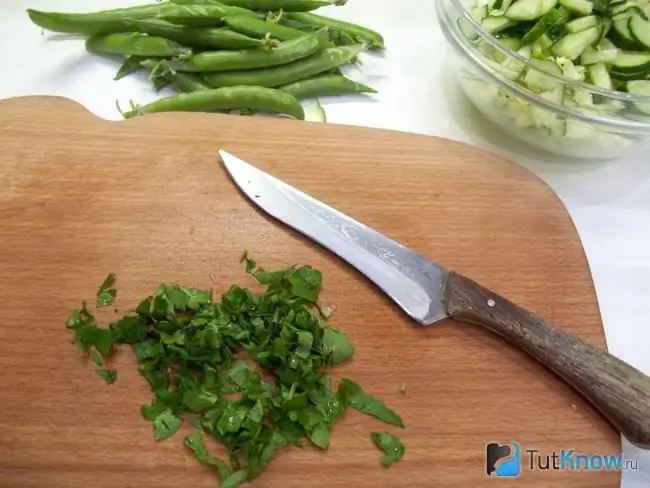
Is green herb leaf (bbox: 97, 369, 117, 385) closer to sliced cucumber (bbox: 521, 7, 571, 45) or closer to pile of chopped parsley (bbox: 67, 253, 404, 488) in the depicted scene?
pile of chopped parsley (bbox: 67, 253, 404, 488)

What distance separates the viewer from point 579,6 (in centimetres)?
146

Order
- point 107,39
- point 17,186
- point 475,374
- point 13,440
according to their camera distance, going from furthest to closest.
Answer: point 107,39 → point 17,186 → point 475,374 → point 13,440

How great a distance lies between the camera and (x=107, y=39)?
160 cm

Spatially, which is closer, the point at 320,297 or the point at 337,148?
the point at 320,297

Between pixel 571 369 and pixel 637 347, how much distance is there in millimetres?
298

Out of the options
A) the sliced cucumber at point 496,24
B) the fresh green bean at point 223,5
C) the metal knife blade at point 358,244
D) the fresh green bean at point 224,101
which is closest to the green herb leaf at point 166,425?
the metal knife blade at point 358,244

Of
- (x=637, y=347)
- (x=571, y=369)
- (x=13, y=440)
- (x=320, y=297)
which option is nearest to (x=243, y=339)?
(x=320, y=297)

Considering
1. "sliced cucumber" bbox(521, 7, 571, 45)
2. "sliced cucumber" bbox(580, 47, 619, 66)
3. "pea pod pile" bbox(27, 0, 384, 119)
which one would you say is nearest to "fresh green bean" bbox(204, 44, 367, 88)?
"pea pod pile" bbox(27, 0, 384, 119)

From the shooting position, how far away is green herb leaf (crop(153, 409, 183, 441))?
104 cm

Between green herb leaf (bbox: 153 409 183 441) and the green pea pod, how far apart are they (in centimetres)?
85

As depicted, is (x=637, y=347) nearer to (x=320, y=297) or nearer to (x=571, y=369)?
(x=571, y=369)

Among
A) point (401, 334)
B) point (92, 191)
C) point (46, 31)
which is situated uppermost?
point (46, 31)

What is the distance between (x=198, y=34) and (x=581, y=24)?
0.83m

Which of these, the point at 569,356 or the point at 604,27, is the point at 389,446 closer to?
the point at 569,356
